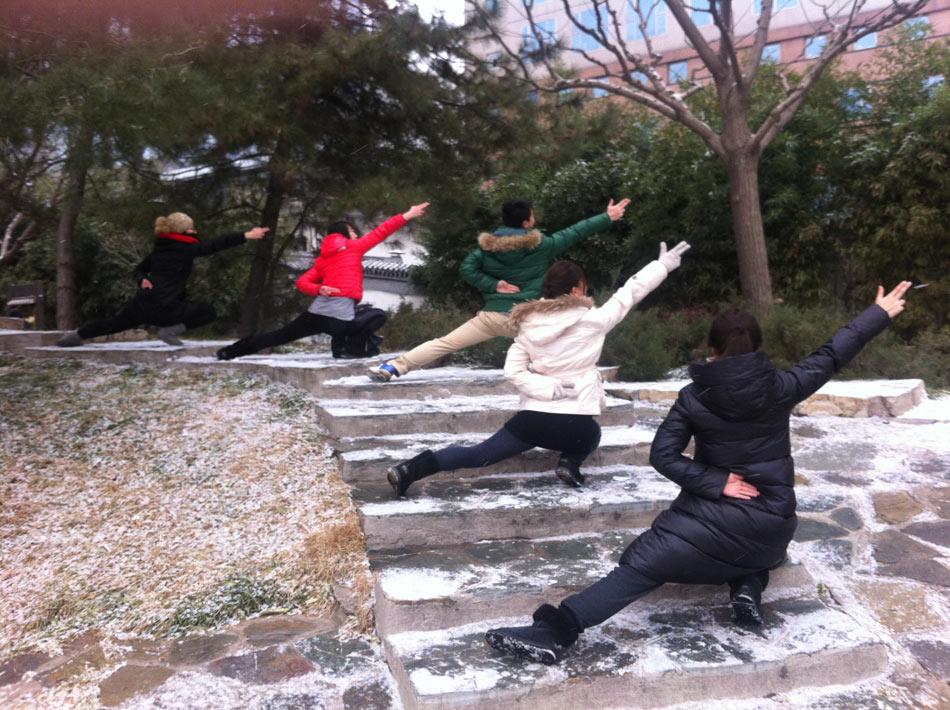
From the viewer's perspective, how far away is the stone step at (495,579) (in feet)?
10.1

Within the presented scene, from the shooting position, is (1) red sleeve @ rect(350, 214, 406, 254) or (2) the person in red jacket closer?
(1) red sleeve @ rect(350, 214, 406, 254)

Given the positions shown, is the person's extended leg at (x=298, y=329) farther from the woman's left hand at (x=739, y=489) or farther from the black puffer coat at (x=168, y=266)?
the woman's left hand at (x=739, y=489)

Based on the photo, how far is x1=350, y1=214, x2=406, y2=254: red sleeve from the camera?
19.2ft

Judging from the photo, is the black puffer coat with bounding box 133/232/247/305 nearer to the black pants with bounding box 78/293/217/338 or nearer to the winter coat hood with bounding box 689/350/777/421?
the black pants with bounding box 78/293/217/338

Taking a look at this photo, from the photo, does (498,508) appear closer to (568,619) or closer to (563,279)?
(568,619)

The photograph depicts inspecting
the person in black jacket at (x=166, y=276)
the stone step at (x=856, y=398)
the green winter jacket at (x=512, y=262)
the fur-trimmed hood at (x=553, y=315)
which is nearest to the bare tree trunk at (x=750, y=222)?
the stone step at (x=856, y=398)

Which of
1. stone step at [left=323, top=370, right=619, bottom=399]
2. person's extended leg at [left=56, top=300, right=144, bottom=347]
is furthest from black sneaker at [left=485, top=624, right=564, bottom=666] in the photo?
person's extended leg at [left=56, top=300, right=144, bottom=347]

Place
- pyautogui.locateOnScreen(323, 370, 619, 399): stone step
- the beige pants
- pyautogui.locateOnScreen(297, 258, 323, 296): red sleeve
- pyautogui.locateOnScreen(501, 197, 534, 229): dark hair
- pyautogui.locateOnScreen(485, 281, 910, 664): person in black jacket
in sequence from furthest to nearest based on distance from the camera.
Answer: pyautogui.locateOnScreen(297, 258, 323, 296): red sleeve → pyautogui.locateOnScreen(323, 370, 619, 399): stone step → the beige pants → pyautogui.locateOnScreen(501, 197, 534, 229): dark hair → pyautogui.locateOnScreen(485, 281, 910, 664): person in black jacket

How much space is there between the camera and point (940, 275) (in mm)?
8305

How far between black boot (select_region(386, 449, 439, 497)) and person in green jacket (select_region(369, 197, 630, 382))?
1.67 meters

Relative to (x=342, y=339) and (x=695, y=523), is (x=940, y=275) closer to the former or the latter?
(x=342, y=339)

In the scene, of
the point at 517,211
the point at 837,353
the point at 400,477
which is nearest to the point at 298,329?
the point at 517,211

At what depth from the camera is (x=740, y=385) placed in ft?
9.11

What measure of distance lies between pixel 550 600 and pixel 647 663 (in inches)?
20.6
